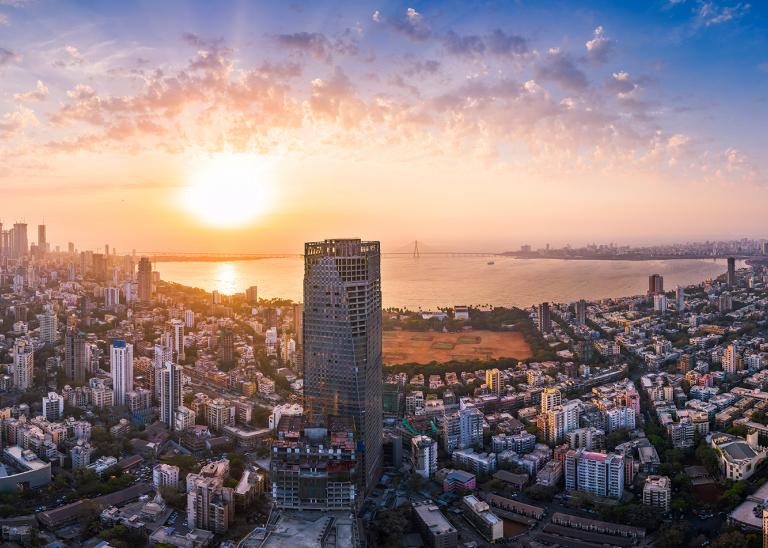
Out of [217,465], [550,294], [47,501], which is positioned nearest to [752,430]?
[217,465]

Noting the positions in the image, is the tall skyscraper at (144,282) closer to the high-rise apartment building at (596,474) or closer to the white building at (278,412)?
the white building at (278,412)

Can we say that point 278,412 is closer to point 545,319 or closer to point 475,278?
point 545,319

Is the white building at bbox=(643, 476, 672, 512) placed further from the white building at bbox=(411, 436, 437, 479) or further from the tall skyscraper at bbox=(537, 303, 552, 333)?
the tall skyscraper at bbox=(537, 303, 552, 333)

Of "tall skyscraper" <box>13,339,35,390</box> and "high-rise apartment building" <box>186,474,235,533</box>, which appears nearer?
"high-rise apartment building" <box>186,474,235,533</box>

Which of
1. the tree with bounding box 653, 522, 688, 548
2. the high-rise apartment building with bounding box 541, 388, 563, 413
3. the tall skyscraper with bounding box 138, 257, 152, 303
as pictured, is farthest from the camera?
the tall skyscraper with bounding box 138, 257, 152, 303

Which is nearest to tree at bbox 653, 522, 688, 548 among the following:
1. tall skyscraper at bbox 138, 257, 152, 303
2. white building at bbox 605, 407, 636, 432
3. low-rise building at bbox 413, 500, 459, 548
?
low-rise building at bbox 413, 500, 459, 548

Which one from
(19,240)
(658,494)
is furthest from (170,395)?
(19,240)
